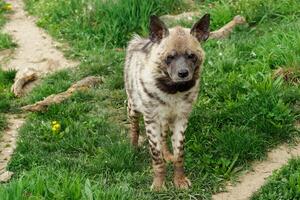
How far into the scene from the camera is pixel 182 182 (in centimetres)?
455

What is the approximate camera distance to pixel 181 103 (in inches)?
175

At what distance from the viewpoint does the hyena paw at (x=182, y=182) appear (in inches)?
178

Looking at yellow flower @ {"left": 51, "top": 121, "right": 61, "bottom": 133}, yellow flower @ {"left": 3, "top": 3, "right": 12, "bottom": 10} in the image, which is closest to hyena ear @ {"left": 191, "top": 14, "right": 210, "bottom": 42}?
yellow flower @ {"left": 51, "top": 121, "right": 61, "bottom": 133}

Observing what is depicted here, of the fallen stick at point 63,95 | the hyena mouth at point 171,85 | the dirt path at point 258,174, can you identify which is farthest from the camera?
the fallen stick at point 63,95

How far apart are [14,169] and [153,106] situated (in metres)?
1.34

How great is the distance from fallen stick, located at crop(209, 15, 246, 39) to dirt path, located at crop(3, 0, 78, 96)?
5.82 ft

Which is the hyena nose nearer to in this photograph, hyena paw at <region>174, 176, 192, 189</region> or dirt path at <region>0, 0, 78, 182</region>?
hyena paw at <region>174, 176, 192, 189</region>

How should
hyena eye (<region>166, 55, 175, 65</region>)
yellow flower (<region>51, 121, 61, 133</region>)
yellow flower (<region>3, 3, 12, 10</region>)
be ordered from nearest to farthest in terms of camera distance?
hyena eye (<region>166, 55, 175, 65</region>) < yellow flower (<region>51, 121, 61, 133</region>) < yellow flower (<region>3, 3, 12, 10</region>)

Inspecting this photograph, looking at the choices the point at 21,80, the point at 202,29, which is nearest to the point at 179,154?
the point at 202,29

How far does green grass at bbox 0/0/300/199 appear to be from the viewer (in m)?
4.48

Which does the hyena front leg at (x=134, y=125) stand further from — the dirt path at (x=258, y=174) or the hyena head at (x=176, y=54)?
the dirt path at (x=258, y=174)

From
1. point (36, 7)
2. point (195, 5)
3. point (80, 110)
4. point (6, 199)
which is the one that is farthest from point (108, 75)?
point (6, 199)

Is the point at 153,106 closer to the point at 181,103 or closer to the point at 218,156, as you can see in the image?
the point at 181,103

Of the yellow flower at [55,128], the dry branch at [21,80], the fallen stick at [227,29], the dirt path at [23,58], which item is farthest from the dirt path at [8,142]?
the fallen stick at [227,29]
